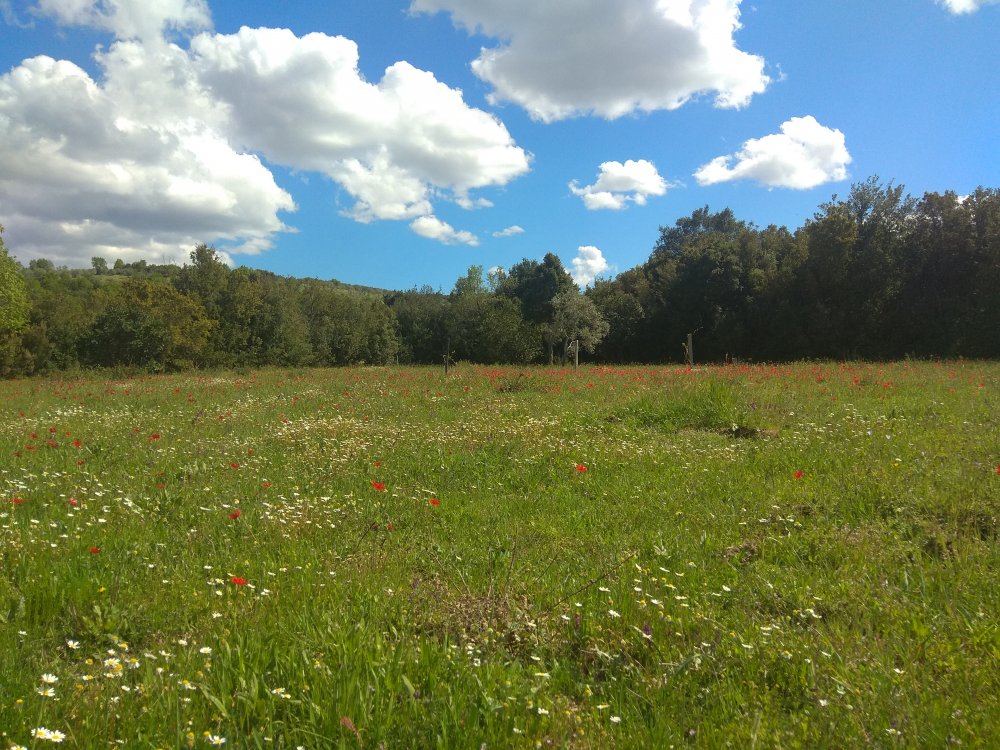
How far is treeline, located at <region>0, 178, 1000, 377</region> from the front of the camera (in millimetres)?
33844

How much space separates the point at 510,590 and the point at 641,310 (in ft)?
153

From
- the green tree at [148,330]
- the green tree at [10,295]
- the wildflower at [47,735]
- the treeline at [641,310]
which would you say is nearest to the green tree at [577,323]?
the treeline at [641,310]

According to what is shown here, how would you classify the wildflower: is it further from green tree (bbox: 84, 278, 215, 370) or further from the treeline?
green tree (bbox: 84, 278, 215, 370)

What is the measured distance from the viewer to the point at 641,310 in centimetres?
4856

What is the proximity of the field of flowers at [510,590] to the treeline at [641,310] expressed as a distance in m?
22.3

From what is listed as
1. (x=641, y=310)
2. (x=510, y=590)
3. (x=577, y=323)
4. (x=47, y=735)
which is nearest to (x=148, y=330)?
(x=577, y=323)

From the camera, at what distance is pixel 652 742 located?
2492 millimetres

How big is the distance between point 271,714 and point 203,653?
828 millimetres

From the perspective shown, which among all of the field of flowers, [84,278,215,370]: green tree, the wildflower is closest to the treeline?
[84,278,215,370]: green tree

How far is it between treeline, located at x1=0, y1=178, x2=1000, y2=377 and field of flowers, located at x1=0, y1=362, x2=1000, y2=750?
879 inches

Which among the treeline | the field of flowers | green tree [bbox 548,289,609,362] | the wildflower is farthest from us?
green tree [bbox 548,289,609,362]

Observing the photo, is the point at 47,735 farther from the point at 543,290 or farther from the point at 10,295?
the point at 543,290

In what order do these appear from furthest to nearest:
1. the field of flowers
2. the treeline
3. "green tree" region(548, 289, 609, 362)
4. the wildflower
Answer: "green tree" region(548, 289, 609, 362)
the treeline
the field of flowers
the wildflower

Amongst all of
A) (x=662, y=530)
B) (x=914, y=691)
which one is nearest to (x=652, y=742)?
(x=914, y=691)
